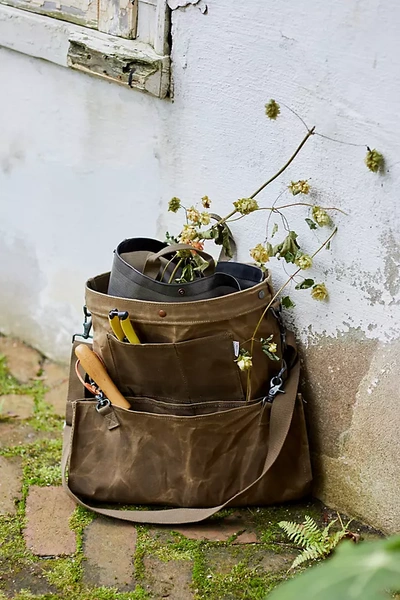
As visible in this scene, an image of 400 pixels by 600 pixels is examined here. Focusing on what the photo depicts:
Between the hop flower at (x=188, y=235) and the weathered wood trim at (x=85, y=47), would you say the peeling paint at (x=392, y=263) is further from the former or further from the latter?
the weathered wood trim at (x=85, y=47)

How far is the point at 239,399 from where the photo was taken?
7.12 feet

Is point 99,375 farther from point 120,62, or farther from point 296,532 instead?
point 120,62

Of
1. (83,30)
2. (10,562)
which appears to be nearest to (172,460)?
(10,562)

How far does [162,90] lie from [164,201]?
346 millimetres

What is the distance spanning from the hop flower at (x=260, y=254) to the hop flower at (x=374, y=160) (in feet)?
1.24

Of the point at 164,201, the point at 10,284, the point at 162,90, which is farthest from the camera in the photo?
the point at 10,284

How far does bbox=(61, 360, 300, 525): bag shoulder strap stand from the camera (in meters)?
2.12

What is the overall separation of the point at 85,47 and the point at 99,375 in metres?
1.02

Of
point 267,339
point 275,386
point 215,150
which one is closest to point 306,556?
point 275,386

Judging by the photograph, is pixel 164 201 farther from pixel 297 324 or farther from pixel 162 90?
pixel 297 324

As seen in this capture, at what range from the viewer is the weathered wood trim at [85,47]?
2.34 meters

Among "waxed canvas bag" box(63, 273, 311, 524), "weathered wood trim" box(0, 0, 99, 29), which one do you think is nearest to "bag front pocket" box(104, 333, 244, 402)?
"waxed canvas bag" box(63, 273, 311, 524)

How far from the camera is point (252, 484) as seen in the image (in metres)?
2.11

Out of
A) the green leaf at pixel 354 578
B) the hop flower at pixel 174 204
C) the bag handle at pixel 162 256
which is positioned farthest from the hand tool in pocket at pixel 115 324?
the green leaf at pixel 354 578
